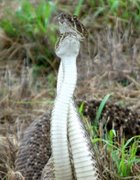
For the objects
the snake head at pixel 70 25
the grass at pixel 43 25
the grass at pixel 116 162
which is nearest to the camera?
the snake head at pixel 70 25

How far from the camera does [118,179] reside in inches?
148

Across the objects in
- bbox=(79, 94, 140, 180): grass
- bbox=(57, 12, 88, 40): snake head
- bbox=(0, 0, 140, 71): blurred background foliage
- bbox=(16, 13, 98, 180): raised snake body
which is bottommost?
bbox=(79, 94, 140, 180): grass

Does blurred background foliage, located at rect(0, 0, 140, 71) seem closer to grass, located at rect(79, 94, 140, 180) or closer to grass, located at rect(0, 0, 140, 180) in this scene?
grass, located at rect(0, 0, 140, 180)

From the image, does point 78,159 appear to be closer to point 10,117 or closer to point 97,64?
point 10,117

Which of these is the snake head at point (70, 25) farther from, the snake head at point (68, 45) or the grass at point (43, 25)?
the grass at point (43, 25)

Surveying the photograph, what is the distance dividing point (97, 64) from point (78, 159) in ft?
9.36

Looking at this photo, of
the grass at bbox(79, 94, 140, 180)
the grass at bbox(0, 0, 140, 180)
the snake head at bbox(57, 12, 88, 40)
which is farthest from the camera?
the grass at bbox(0, 0, 140, 180)

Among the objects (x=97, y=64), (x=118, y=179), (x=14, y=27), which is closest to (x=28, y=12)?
(x=14, y=27)

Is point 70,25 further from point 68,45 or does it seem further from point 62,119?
point 62,119

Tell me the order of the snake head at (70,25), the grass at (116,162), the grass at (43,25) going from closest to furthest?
1. the snake head at (70,25)
2. the grass at (116,162)
3. the grass at (43,25)

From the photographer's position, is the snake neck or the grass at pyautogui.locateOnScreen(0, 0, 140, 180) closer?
the snake neck

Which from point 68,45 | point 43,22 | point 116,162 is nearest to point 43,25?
point 43,22

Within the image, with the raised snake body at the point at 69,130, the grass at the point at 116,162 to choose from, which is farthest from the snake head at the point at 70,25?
the grass at the point at 116,162

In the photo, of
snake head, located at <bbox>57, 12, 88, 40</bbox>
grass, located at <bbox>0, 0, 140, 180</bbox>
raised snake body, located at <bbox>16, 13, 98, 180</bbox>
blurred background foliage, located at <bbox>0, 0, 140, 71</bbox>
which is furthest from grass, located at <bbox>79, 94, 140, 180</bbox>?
blurred background foliage, located at <bbox>0, 0, 140, 71</bbox>
